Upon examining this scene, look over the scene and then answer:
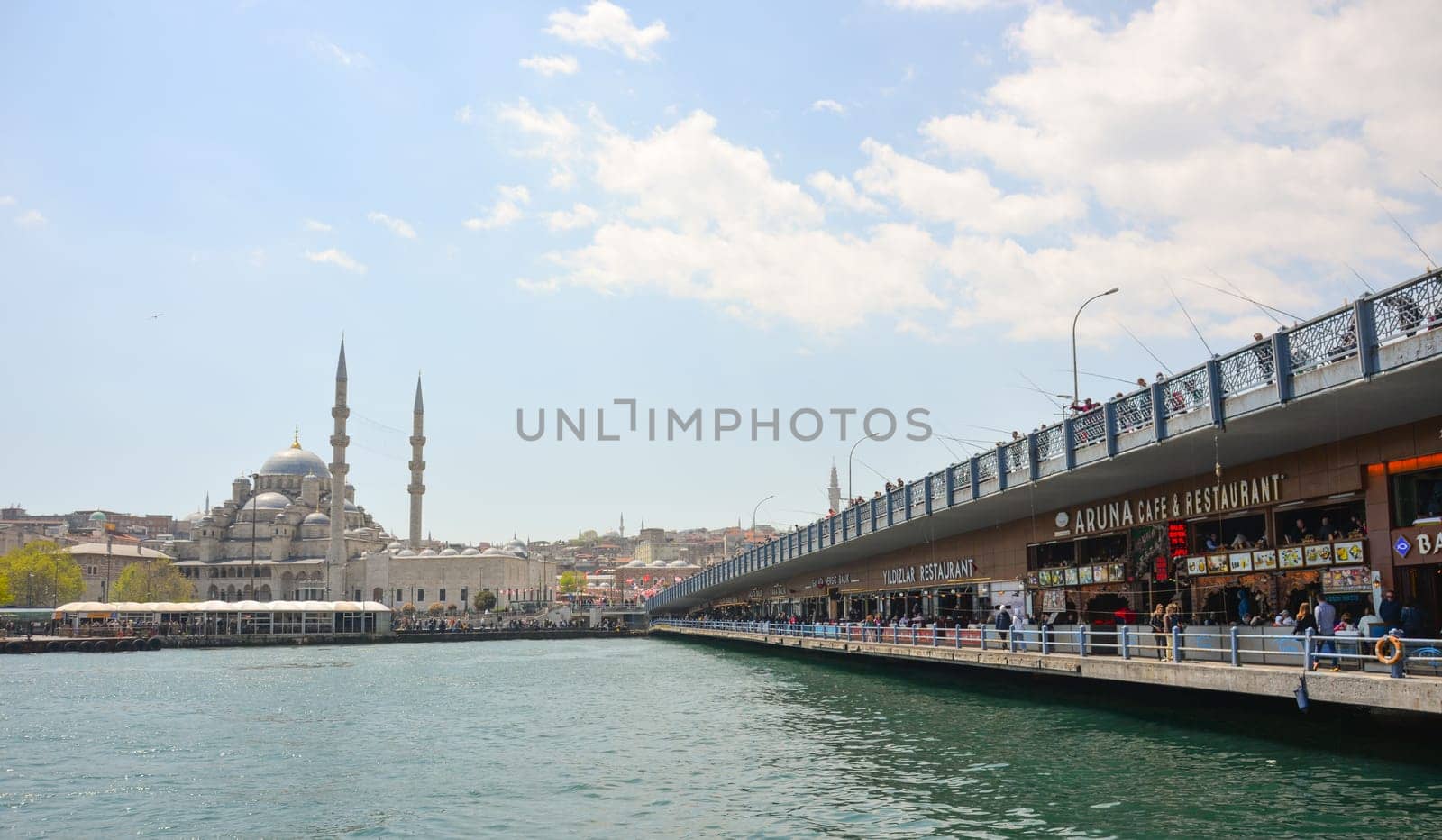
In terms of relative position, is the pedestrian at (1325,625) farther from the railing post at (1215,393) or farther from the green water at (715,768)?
the railing post at (1215,393)

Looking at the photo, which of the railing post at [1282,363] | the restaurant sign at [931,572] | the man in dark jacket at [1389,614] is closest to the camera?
the man in dark jacket at [1389,614]

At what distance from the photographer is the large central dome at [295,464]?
169000mm

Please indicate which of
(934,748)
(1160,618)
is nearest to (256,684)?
(934,748)

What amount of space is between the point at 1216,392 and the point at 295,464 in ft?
544

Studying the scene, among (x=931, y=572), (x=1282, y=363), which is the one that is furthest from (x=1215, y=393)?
(x=931, y=572)

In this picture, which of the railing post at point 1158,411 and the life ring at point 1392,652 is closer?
the life ring at point 1392,652

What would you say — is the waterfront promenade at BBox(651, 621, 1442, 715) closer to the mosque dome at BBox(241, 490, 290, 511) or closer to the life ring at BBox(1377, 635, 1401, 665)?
the life ring at BBox(1377, 635, 1401, 665)

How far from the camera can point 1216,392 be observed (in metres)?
21.0

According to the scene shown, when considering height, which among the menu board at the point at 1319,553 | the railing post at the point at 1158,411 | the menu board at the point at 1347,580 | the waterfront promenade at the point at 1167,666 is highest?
the railing post at the point at 1158,411

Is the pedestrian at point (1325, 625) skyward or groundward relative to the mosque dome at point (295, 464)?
groundward

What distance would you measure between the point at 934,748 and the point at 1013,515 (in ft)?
46.2

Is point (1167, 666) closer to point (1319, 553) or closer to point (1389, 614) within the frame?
point (1319, 553)

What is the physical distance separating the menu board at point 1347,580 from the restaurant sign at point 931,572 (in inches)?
697

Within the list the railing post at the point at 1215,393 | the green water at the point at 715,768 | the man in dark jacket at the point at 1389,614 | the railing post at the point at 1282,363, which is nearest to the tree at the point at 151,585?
the green water at the point at 715,768
